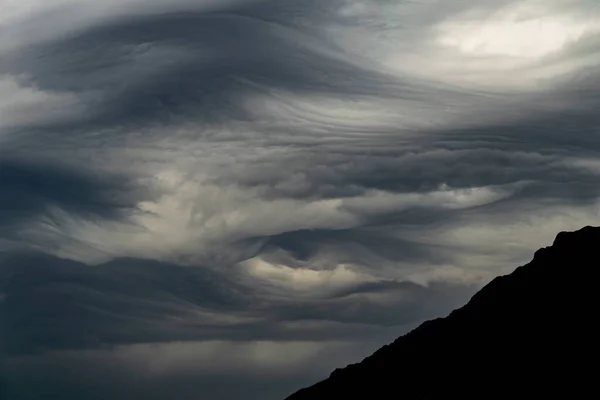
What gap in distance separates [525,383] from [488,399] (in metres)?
10.0

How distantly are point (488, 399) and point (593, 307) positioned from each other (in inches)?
1163

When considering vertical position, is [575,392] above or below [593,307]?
below

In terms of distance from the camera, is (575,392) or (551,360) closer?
(575,392)

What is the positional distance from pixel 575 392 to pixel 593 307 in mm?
27465

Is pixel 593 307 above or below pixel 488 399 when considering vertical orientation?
above

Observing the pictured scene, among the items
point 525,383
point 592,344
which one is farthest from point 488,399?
point 592,344

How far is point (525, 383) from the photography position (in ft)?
633

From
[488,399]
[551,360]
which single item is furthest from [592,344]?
[488,399]

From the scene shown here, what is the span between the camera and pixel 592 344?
18850 cm

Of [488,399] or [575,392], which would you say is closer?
[575,392]

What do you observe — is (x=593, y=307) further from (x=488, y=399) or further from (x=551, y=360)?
(x=488, y=399)

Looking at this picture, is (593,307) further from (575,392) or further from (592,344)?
(575,392)

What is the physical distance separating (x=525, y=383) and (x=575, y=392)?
16359 millimetres

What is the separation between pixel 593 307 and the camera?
199375mm
